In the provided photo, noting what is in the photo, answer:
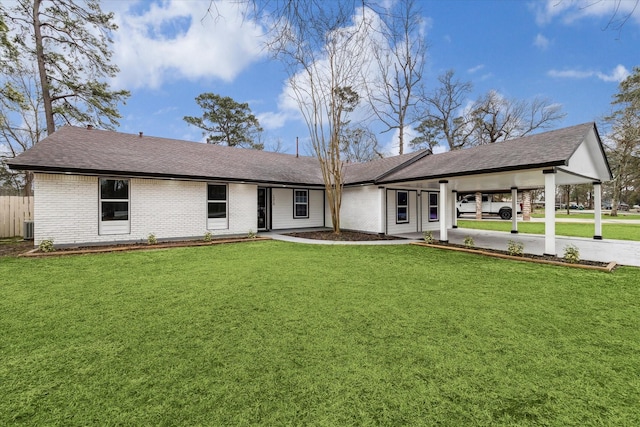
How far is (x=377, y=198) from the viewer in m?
12.6

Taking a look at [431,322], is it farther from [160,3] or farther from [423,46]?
[423,46]

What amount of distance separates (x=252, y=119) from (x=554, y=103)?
91.6 ft

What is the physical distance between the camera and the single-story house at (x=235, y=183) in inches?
336

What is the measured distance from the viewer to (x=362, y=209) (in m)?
13.4

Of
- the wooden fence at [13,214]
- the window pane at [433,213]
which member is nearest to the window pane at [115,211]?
the wooden fence at [13,214]

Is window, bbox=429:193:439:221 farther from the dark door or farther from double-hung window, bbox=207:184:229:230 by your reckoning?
double-hung window, bbox=207:184:229:230

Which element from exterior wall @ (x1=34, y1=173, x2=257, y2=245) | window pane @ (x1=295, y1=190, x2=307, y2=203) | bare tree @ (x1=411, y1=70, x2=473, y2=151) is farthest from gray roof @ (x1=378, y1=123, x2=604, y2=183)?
bare tree @ (x1=411, y1=70, x2=473, y2=151)

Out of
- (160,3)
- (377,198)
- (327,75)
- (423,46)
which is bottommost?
(377,198)

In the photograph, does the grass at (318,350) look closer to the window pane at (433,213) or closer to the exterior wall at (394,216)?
the exterior wall at (394,216)

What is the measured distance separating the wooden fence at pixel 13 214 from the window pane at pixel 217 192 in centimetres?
780

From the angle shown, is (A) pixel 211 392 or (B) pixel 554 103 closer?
(A) pixel 211 392

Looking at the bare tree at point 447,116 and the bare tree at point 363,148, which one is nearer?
the bare tree at point 447,116

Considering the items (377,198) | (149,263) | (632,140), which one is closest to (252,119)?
(377,198)

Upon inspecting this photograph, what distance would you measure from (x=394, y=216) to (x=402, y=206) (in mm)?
793
